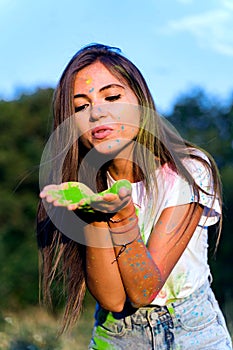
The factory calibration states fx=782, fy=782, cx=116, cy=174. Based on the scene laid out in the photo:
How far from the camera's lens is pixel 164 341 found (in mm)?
2426

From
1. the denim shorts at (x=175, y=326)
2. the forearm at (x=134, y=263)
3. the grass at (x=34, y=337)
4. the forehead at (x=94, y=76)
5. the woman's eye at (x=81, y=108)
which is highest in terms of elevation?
the forehead at (x=94, y=76)

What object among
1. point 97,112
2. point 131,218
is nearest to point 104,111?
point 97,112

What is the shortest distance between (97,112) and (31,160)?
69.3ft

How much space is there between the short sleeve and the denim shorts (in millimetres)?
227

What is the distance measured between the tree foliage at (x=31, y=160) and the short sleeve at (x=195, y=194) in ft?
48.8

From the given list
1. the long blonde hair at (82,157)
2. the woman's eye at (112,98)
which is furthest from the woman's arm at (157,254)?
the woman's eye at (112,98)

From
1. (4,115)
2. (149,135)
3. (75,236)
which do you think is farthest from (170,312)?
(4,115)

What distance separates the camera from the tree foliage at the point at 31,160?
1916cm

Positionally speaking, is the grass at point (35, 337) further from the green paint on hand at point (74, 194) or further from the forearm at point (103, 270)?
the green paint on hand at point (74, 194)

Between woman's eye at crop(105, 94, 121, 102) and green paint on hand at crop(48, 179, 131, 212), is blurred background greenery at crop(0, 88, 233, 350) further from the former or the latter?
green paint on hand at crop(48, 179, 131, 212)

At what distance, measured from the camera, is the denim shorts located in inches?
95.3

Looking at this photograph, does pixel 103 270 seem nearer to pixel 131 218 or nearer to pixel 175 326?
pixel 131 218

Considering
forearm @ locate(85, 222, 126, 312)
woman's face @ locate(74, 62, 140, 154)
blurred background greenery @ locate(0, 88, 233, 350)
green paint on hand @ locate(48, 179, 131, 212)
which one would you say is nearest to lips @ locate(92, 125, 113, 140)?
woman's face @ locate(74, 62, 140, 154)

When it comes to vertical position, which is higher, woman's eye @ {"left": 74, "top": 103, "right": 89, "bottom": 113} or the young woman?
woman's eye @ {"left": 74, "top": 103, "right": 89, "bottom": 113}
